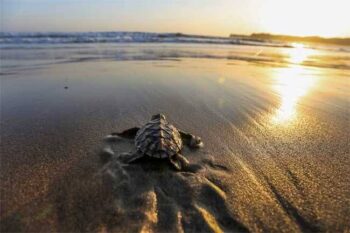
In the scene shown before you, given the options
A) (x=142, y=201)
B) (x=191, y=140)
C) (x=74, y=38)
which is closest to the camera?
(x=142, y=201)

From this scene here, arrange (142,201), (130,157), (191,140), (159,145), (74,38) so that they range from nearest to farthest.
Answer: (142,201) → (159,145) → (130,157) → (191,140) → (74,38)

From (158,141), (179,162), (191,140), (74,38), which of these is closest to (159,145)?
(158,141)

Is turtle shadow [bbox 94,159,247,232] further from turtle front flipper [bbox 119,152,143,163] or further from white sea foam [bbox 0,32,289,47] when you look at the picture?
white sea foam [bbox 0,32,289,47]

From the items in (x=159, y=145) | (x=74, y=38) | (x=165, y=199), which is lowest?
(x=74, y=38)

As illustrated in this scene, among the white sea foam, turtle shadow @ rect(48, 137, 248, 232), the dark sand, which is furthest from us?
the white sea foam

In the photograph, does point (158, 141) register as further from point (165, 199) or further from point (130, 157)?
point (165, 199)

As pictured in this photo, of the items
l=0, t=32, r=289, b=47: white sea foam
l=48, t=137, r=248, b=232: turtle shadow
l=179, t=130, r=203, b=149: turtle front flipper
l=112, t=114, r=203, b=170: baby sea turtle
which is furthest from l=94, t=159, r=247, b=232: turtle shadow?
l=0, t=32, r=289, b=47: white sea foam
